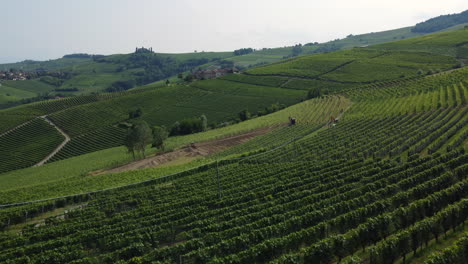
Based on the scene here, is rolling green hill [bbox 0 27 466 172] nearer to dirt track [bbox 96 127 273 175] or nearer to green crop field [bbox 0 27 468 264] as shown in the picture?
dirt track [bbox 96 127 273 175]

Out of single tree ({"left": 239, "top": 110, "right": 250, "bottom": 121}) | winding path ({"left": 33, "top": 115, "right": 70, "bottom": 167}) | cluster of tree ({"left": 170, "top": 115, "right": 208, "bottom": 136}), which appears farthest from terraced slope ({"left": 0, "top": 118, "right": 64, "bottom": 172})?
single tree ({"left": 239, "top": 110, "right": 250, "bottom": 121})

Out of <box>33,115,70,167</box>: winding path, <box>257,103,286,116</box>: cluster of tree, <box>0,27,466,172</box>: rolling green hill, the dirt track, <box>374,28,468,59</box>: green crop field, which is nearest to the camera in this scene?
the dirt track

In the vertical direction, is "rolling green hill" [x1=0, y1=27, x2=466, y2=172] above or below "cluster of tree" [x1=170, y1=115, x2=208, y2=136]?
above

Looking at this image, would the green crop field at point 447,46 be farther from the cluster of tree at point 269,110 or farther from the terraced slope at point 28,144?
the terraced slope at point 28,144

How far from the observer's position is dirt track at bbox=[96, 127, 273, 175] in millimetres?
69500

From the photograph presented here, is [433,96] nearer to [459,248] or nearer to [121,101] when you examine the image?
[459,248]

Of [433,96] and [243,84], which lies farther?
[243,84]

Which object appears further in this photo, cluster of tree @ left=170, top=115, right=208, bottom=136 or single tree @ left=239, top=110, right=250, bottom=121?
single tree @ left=239, top=110, right=250, bottom=121

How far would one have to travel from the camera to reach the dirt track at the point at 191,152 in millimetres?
69500

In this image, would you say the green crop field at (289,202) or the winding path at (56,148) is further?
the winding path at (56,148)

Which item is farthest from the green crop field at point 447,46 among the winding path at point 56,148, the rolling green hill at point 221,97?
the winding path at point 56,148

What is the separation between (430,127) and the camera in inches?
2117

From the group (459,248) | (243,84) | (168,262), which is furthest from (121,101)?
(459,248)

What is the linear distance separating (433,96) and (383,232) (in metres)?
70.7
